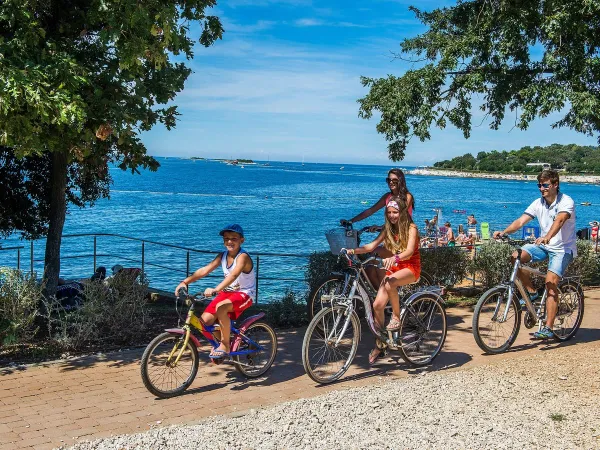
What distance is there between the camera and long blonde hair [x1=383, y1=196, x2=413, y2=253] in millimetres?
6652

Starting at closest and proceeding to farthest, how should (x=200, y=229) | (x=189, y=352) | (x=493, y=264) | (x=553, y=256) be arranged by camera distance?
(x=189, y=352)
(x=553, y=256)
(x=493, y=264)
(x=200, y=229)

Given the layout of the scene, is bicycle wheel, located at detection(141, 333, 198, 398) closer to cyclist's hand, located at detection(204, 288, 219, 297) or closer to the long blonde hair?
cyclist's hand, located at detection(204, 288, 219, 297)

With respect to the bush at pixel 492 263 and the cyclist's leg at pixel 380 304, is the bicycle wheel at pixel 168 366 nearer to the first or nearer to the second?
the cyclist's leg at pixel 380 304

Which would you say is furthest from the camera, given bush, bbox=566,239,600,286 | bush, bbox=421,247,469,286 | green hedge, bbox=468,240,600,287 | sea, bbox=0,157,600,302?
sea, bbox=0,157,600,302

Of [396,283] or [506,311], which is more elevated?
[396,283]

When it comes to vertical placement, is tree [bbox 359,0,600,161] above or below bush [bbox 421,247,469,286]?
above

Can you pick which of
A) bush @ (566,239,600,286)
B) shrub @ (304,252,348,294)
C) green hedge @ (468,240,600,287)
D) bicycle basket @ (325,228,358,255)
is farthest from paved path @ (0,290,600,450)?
bush @ (566,239,600,286)

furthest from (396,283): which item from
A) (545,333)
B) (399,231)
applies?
(545,333)

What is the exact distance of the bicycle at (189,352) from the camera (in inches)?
219

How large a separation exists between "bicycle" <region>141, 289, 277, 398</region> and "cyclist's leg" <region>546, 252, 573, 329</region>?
3.41m

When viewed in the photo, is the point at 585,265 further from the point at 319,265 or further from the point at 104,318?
the point at 104,318

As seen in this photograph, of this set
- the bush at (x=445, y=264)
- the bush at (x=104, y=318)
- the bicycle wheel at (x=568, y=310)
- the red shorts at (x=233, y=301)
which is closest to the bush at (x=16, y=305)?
the bush at (x=104, y=318)

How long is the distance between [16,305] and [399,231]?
167 inches

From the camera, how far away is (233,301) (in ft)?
19.3
